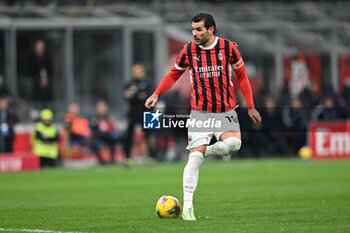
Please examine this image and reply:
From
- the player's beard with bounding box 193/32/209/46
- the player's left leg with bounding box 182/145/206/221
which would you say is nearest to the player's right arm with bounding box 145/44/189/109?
the player's beard with bounding box 193/32/209/46

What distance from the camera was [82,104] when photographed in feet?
75.3

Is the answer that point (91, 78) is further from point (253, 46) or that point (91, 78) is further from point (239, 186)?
point (239, 186)

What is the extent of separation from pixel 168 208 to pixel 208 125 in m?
1.01

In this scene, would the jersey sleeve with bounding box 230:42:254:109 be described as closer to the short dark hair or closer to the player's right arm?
the short dark hair

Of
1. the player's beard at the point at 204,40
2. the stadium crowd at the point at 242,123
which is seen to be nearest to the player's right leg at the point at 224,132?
the player's beard at the point at 204,40

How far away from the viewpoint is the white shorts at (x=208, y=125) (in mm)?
7992

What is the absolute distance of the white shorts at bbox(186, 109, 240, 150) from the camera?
799 centimetres

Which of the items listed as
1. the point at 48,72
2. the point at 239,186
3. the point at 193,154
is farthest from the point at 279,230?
the point at 48,72

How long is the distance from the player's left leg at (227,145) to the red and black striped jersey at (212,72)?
29 centimetres

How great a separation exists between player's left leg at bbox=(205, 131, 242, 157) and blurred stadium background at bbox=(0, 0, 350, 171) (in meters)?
12.2

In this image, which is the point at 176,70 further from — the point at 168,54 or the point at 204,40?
the point at 168,54

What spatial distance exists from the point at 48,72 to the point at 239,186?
1091cm

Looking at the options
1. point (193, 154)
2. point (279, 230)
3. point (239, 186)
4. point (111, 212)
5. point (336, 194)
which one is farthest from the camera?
point (239, 186)

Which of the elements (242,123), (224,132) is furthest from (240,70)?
(242,123)
